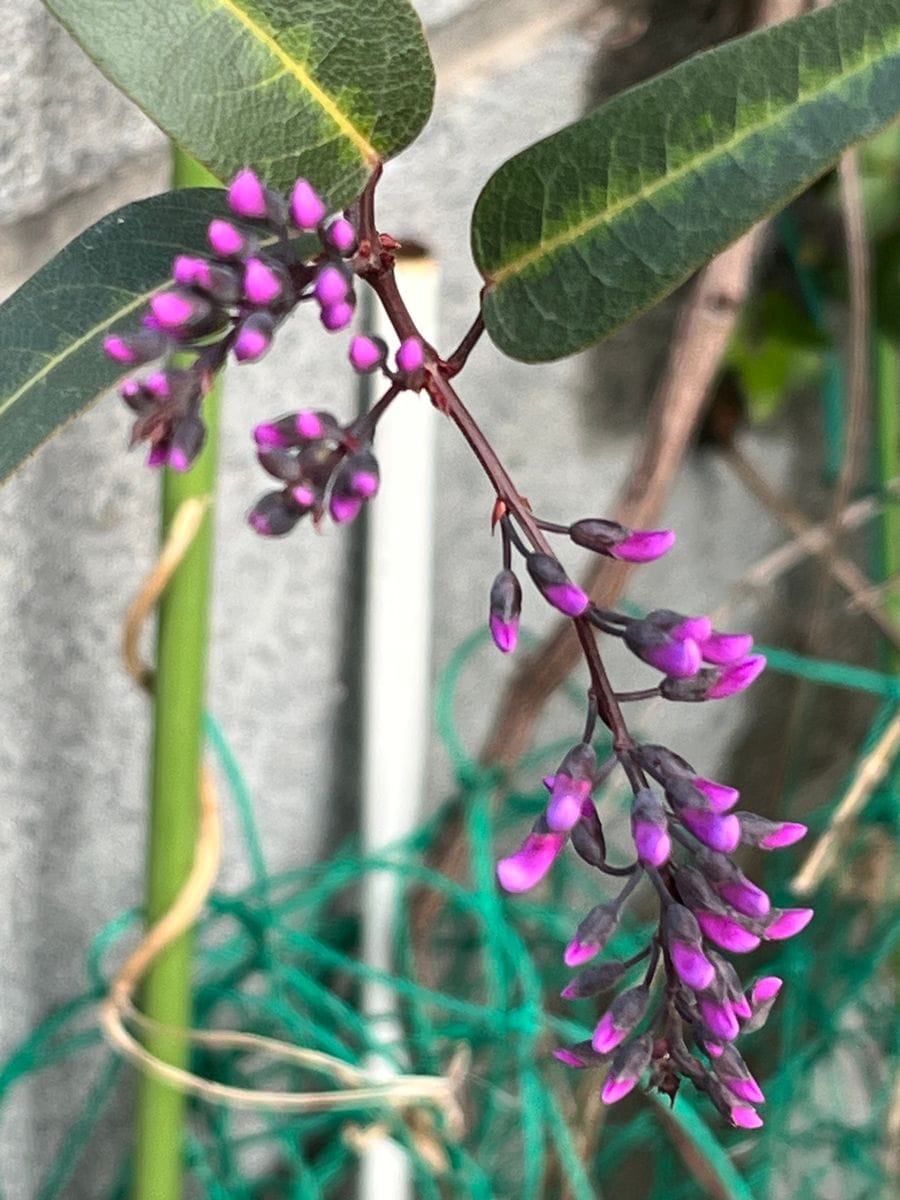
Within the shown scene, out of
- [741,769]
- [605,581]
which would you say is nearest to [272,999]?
[605,581]

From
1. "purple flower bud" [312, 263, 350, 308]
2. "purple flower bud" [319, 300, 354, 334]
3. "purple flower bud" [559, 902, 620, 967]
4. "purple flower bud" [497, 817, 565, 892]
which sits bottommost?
"purple flower bud" [559, 902, 620, 967]

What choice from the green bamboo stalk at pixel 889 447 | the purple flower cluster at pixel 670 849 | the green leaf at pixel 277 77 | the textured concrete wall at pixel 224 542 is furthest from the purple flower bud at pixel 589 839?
the green bamboo stalk at pixel 889 447

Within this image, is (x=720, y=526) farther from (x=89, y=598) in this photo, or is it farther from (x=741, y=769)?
(x=89, y=598)

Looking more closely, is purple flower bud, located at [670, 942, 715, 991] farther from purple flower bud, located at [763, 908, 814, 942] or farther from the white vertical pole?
the white vertical pole

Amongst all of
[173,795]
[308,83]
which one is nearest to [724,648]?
[308,83]

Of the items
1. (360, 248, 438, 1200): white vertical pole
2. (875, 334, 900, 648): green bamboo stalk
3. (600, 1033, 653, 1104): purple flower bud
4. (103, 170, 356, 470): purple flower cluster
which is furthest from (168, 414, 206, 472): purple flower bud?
(875, 334, 900, 648): green bamboo stalk
